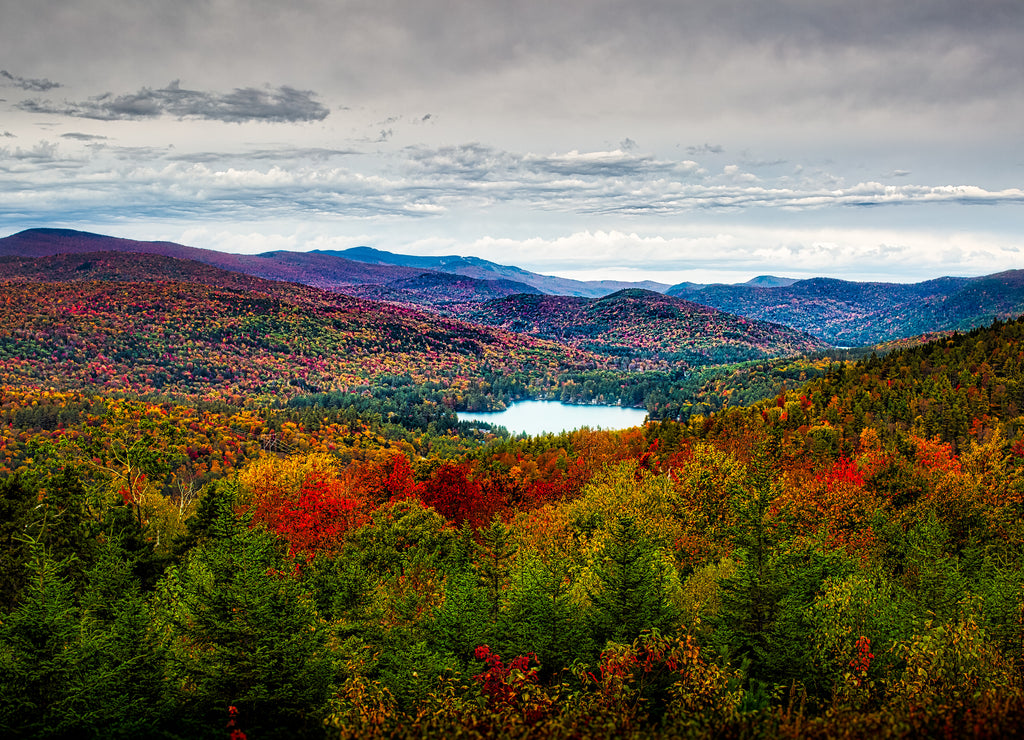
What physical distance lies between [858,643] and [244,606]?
23879 mm

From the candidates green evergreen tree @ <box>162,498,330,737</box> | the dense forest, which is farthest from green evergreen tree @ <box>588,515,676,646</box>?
green evergreen tree @ <box>162,498,330,737</box>

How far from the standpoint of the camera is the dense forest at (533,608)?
1998 centimetres

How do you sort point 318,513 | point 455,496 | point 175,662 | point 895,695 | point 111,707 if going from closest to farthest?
1. point 895,695
2. point 111,707
3. point 175,662
4. point 318,513
5. point 455,496

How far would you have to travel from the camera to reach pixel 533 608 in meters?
28.3

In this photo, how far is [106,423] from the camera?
15250cm

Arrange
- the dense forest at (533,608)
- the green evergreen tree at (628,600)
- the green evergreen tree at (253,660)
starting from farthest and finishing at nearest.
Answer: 1. the green evergreen tree at (628,600)
2. the green evergreen tree at (253,660)
3. the dense forest at (533,608)

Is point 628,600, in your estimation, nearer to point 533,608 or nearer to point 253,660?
point 533,608

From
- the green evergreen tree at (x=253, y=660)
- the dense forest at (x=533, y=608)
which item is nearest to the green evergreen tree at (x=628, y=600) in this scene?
the dense forest at (x=533, y=608)

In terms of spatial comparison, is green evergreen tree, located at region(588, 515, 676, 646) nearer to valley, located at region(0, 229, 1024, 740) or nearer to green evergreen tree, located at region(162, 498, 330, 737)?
valley, located at region(0, 229, 1024, 740)

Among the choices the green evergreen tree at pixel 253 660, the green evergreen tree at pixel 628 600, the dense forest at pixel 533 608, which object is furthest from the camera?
the green evergreen tree at pixel 628 600

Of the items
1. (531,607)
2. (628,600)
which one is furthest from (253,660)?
(628,600)

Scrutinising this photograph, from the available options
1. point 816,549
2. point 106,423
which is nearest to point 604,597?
point 816,549

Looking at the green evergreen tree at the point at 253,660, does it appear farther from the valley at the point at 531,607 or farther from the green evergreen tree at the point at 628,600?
the green evergreen tree at the point at 628,600

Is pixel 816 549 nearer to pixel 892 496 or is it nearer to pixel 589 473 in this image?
pixel 892 496
